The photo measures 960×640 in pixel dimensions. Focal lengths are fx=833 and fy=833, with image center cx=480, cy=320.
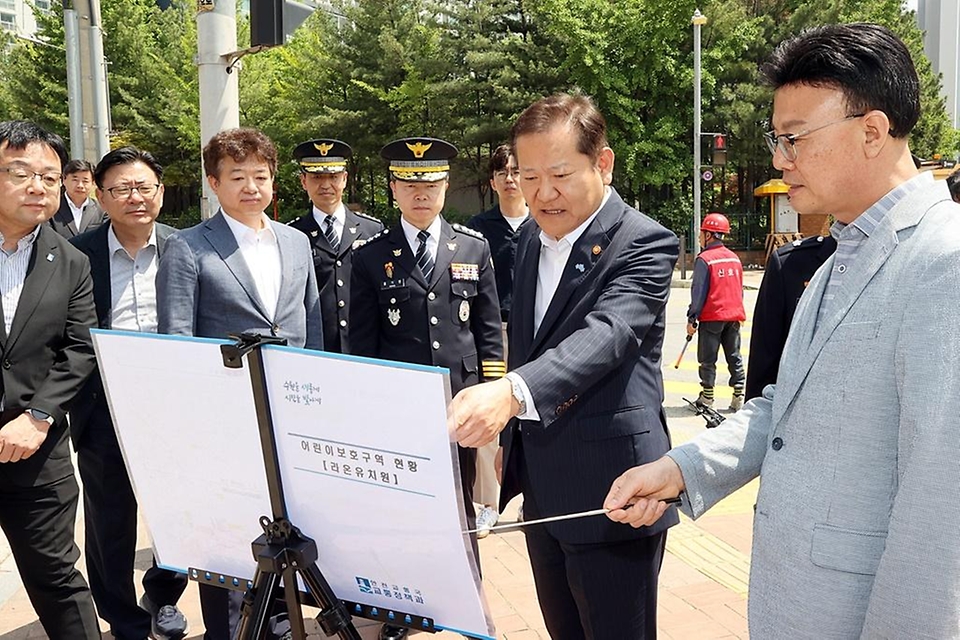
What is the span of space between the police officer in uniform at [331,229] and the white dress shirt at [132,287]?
1.03 meters

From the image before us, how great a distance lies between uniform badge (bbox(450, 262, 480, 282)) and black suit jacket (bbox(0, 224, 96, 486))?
1.65 m

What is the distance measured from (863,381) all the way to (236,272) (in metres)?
2.39

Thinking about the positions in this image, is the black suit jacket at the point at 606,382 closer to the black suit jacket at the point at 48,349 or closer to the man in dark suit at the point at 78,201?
the black suit jacket at the point at 48,349

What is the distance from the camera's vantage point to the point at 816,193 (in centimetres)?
166

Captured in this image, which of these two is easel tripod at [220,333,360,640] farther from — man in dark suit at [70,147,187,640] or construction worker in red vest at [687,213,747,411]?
construction worker in red vest at [687,213,747,411]

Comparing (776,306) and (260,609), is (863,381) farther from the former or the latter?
(776,306)

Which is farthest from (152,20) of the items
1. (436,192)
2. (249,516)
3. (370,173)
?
(249,516)

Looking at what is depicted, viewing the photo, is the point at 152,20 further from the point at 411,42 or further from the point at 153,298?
the point at 153,298

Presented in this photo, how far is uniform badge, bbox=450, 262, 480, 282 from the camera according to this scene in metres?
4.10

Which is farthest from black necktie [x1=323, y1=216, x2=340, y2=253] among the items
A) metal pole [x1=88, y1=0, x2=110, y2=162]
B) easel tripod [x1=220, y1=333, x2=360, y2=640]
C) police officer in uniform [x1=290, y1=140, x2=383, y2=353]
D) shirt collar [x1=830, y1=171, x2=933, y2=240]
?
metal pole [x1=88, y1=0, x2=110, y2=162]

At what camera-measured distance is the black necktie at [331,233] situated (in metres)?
4.82

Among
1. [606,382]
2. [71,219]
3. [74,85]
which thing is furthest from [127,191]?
[74,85]

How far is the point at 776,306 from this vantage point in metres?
3.39

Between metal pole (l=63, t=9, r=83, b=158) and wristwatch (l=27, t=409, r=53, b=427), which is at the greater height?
metal pole (l=63, t=9, r=83, b=158)
